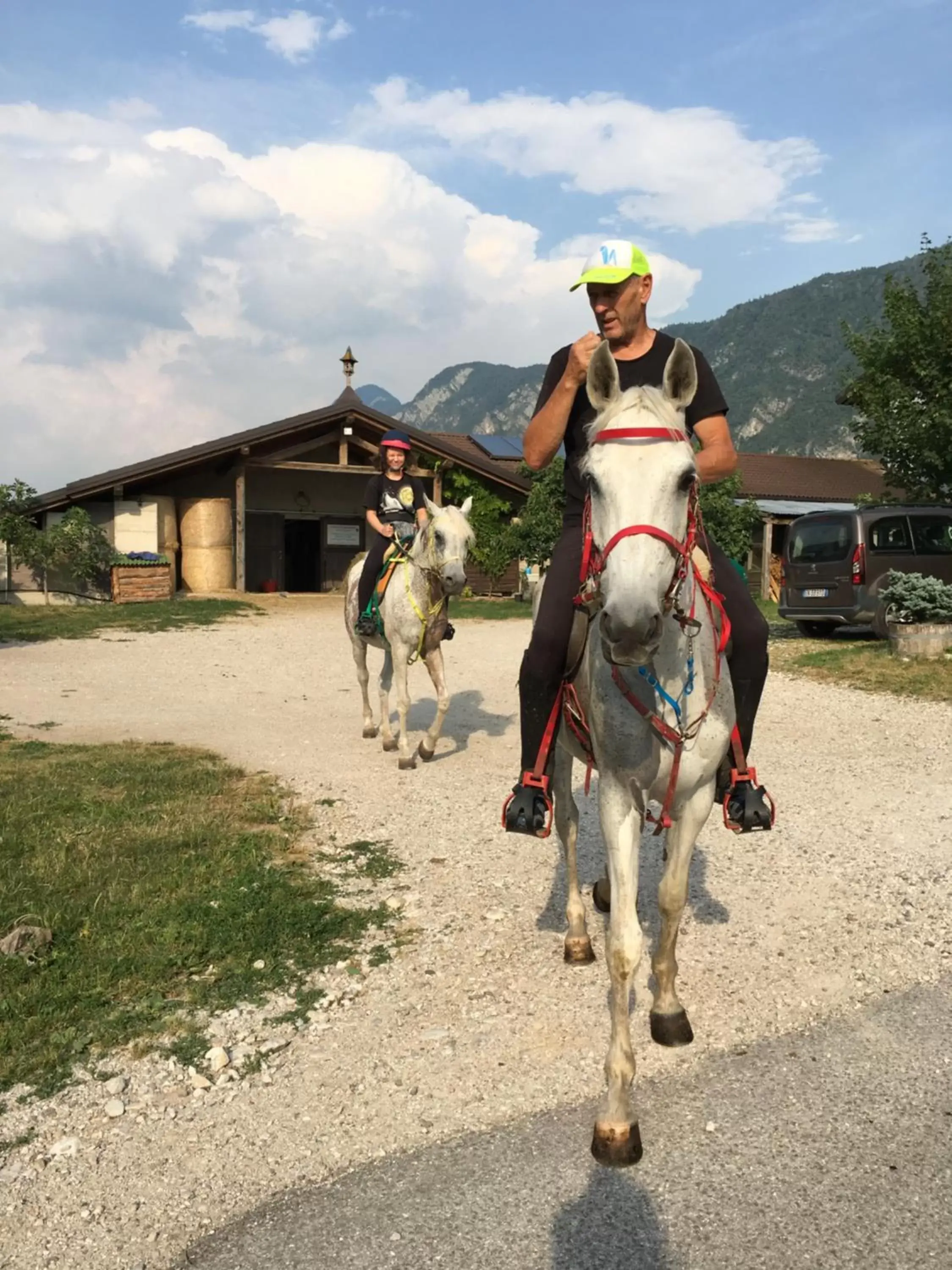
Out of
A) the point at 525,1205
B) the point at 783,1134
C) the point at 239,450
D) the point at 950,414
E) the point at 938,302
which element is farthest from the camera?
the point at 239,450

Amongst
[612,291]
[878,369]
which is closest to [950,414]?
[878,369]

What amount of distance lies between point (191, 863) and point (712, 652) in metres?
3.76

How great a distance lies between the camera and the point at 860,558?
1723cm

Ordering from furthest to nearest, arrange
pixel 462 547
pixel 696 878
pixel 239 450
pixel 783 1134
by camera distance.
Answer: pixel 239 450 < pixel 462 547 < pixel 696 878 < pixel 783 1134

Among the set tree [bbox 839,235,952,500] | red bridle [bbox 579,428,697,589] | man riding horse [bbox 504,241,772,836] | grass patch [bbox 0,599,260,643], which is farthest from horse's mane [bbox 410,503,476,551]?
tree [bbox 839,235,952,500]

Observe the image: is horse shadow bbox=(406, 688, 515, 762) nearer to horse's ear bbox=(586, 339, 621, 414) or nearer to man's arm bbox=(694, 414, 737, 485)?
man's arm bbox=(694, 414, 737, 485)

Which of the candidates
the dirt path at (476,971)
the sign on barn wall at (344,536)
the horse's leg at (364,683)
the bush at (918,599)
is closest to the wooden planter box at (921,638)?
the bush at (918,599)

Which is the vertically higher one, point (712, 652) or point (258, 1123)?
point (712, 652)

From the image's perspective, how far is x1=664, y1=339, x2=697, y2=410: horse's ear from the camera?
9.61ft

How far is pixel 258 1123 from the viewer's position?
3.18 meters

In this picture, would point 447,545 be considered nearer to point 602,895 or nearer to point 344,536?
point 602,895

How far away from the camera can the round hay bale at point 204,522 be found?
2764 cm

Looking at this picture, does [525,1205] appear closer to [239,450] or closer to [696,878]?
[696,878]

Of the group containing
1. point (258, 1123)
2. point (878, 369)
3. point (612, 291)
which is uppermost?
point (878, 369)
